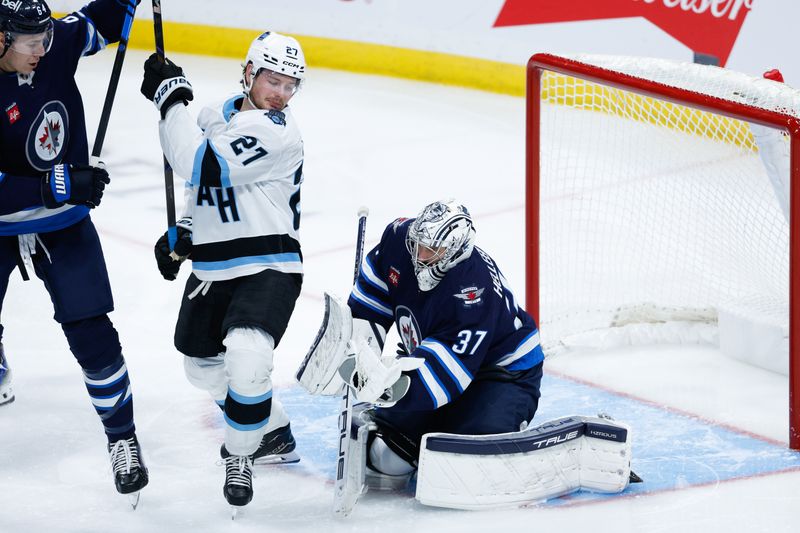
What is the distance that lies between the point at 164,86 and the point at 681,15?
3.66 meters

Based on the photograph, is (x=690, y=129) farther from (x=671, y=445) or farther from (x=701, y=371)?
(x=671, y=445)

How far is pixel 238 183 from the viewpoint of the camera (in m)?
2.84

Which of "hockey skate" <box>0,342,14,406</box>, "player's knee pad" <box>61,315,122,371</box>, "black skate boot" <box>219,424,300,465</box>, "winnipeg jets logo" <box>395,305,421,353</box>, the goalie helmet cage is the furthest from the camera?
the goalie helmet cage

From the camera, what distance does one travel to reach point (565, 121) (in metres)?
4.43

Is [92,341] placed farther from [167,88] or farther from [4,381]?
[4,381]

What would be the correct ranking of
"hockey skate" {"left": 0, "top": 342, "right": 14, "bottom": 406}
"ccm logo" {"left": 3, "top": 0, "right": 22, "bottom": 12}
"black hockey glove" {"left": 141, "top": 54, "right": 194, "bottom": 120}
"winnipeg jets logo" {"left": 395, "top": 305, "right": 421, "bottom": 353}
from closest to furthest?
"ccm logo" {"left": 3, "top": 0, "right": 22, "bottom": 12}
"black hockey glove" {"left": 141, "top": 54, "right": 194, "bottom": 120}
"winnipeg jets logo" {"left": 395, "top": 305, "right": 421, "bottom": 353}
"hockey skate" {"left": 0, "top": 342, "right": 14, "bottom": 406}

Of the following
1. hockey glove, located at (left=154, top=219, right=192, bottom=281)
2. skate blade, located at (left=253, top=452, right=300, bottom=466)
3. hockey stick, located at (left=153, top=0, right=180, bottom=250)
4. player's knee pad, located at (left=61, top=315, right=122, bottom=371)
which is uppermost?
hockey stick, located at (left=153, top=0, right=180, bottom=250)

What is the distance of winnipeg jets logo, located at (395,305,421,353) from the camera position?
10.2 ft

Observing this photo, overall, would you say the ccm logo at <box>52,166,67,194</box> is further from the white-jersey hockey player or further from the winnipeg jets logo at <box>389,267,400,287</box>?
the winnipeg jets logo at <box>389,267,400,287</box>

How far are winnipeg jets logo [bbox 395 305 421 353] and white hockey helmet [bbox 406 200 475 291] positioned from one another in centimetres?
13

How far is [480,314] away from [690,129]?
186 cm

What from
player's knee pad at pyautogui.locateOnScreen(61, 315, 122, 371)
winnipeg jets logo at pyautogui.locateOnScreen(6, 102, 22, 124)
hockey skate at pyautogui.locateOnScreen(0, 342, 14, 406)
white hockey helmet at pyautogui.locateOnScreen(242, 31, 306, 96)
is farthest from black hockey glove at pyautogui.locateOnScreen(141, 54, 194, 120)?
hockey skate at pyautogui.locateOnScreen(0, 342, 14, 406)

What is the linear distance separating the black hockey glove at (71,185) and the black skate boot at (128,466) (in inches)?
24.0

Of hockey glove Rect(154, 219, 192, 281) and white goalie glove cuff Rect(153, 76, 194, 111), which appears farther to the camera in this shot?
hockey glove Rect(154, 219, 192, 281)
